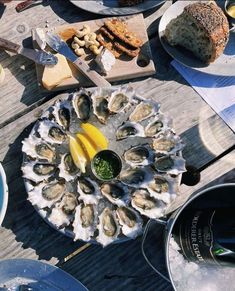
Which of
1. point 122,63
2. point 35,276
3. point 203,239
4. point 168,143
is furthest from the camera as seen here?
point 122,63

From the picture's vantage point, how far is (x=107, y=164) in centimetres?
129

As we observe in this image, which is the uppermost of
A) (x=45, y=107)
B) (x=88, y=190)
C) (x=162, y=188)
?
Answer: (x=45, y=107)

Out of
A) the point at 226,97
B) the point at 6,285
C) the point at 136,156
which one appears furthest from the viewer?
the point at 226,97

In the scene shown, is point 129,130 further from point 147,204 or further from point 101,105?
point 147,204

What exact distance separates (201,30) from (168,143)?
35 centimetres

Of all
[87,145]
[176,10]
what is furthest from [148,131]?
[176,10]

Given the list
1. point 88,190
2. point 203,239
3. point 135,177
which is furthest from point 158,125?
point 203,239

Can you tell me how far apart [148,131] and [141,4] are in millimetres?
426

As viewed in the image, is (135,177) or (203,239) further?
(135,177)

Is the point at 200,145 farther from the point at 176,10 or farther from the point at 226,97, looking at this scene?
the point at 176,10

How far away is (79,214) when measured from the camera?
4.05 ft

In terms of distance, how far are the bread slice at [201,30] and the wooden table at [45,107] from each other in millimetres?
71

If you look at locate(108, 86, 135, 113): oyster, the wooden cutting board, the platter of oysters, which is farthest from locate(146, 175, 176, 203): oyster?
the wooden cutting board

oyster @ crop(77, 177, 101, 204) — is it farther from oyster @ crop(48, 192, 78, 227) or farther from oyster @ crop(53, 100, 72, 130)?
oyster @ crop(53, 100, 72, 130)
